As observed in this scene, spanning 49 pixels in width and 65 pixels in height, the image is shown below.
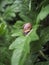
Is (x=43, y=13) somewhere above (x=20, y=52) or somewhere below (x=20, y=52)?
above

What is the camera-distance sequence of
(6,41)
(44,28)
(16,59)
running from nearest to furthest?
1. (16,59)
2. (44,28)
3. (6,41)

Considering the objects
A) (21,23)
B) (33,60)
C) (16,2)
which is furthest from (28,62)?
(16,2)

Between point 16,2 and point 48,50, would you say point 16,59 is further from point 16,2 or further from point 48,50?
point 16,2

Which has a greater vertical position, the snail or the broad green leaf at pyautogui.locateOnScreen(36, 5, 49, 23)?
the broad green leaf at pyautogui.locateOnScreen(36, 5, 49, 23)

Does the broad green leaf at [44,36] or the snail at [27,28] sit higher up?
the snail at [27,28]

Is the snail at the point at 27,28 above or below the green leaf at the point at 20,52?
above

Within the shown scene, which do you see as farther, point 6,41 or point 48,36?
point 6,41

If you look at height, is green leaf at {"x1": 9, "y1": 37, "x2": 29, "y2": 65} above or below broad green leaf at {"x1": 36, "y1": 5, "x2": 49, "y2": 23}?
below

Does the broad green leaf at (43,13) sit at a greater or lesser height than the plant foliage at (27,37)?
greater

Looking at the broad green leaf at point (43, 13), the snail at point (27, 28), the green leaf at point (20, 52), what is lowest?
the green leaf at point (20, 52)

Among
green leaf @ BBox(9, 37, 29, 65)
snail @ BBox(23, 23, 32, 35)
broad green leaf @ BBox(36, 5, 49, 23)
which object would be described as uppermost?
broad green leaf @ BBox(36, 5, 49, 23)

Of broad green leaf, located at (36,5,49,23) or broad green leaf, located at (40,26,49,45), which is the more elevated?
broad green leaf, located at (36,5,49,23)
